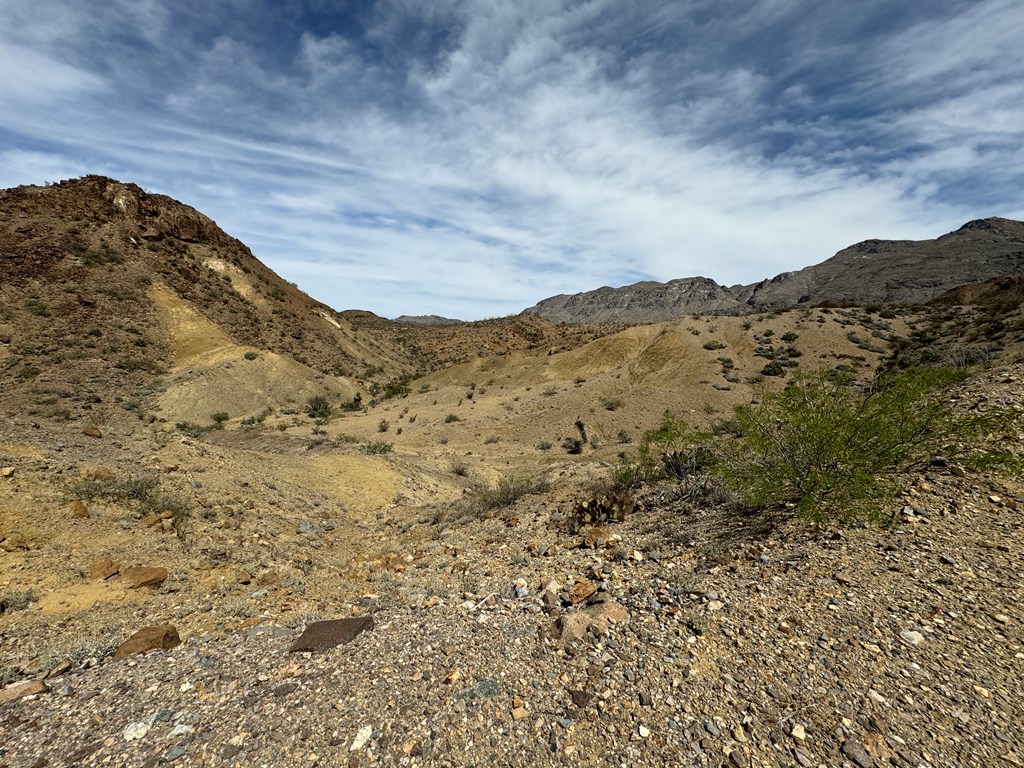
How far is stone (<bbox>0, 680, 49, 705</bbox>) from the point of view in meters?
3.93

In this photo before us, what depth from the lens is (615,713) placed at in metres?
3.38

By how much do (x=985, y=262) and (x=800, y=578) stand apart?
110 meters

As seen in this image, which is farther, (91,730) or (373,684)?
(373,684)

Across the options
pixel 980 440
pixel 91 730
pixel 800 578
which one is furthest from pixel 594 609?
pixel 980 440

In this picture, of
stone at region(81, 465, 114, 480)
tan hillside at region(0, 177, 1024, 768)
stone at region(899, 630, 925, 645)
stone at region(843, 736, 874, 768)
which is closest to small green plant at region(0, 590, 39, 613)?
tan hillside at region(0, 177, 1024, 768)

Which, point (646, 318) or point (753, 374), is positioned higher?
point (646, 318)

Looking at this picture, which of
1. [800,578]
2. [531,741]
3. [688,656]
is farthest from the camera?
[800,578]

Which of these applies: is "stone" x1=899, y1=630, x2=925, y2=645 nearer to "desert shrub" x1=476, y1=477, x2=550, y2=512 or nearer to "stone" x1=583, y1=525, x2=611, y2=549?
"stone" x1=583, y1=525, x2=611, y2=549

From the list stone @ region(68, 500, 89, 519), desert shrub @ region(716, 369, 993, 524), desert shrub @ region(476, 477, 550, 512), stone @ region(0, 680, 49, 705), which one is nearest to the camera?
stone @ region(0, 680, 49, 705)

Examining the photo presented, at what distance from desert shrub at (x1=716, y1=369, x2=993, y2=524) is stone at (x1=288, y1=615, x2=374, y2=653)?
191 inches

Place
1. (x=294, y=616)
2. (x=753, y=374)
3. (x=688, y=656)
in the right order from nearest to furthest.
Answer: (x=688, y=656) → (x=294, y=616) → (x=753, y=374)

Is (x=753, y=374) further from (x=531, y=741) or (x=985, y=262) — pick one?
(x=985, y=262)

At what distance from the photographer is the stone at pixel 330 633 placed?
457 cm

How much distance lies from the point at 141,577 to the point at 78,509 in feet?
7.57
